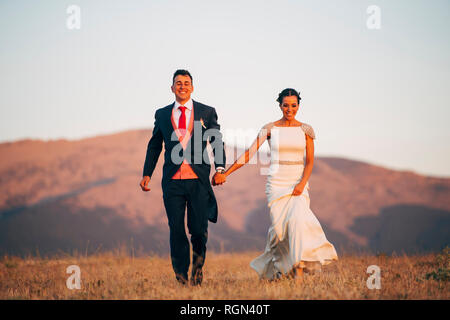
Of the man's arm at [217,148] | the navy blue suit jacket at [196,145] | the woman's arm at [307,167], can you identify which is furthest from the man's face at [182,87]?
the woman's arm at [307,167]

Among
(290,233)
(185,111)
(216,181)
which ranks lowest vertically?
(290,233)

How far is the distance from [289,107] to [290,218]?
1.45 meters

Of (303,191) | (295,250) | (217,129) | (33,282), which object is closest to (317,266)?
(295,250)

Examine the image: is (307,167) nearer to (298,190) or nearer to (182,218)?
(298,190)

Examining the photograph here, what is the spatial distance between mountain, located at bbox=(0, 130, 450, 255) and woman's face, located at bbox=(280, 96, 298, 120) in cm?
2250

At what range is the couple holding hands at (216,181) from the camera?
629 cm

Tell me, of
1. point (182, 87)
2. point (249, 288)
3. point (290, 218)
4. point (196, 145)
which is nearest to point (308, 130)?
point (290, 218)

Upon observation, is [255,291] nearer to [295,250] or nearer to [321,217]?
[295,250]

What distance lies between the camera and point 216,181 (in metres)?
6.59

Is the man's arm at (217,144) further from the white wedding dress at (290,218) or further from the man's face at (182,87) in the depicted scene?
the white wedding dress at (290,218)

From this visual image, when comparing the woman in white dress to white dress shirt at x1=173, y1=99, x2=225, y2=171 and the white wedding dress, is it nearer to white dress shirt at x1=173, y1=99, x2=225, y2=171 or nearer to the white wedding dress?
the white wedding dress

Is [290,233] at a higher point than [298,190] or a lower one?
lower

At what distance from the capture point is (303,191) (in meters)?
6.70
